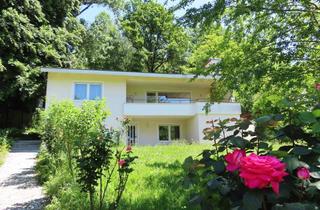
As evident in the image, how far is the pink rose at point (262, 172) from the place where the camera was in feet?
5.30

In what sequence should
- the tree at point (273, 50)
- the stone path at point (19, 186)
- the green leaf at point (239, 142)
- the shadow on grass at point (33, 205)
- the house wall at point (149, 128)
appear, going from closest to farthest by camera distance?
the green leaf at point (239, 142)
the shadow on grass at point (33, 205)
the stone path at point (19, 186)
the tree at point (273, 50)
the house wall at point (149, 128)

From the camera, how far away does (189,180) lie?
240 centimetres

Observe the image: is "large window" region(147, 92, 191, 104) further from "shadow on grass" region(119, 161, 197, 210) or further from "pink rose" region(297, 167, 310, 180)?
"pink rose" region(297, 167, 310, 180)

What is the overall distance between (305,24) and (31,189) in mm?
8567

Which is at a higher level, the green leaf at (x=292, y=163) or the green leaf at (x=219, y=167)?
the green leaf at (x=292, y=163)

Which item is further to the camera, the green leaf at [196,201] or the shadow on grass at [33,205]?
the shadow on grass at [33,205]

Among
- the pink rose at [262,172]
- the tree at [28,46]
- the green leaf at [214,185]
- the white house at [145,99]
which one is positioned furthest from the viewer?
the white house at [145,99]

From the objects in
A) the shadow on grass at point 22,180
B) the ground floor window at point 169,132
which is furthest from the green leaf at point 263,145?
the ground floor window at point 169,132

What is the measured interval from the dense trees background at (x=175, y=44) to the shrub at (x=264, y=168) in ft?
1.73

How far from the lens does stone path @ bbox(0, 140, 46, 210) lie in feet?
23.1

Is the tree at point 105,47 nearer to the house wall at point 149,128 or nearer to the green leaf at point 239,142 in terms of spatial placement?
the house wall at point 149,128

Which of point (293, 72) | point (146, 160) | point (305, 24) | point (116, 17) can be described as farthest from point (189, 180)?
point (116, 17)

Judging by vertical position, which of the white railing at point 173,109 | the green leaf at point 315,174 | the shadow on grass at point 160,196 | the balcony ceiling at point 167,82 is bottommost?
the shadow on grass at point 160,196

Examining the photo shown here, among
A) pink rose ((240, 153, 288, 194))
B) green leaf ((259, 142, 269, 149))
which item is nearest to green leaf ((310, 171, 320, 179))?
pink rose ((240, 153, 288, 194))
